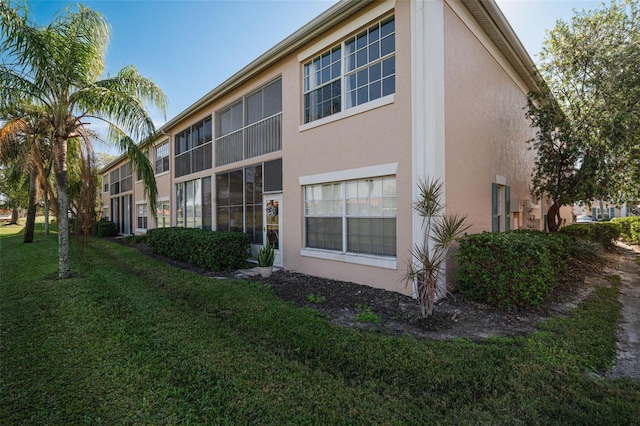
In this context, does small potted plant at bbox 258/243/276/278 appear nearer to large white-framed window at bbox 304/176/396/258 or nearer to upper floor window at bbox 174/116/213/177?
large white-framed window at bbox 304/176/396/258

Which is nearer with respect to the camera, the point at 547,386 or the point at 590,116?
the point at 547,386

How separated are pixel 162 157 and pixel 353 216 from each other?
568 inches

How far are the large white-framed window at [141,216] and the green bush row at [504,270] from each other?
19776mm

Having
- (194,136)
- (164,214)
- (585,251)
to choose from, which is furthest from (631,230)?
(164,214)

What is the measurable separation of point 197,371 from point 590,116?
12.0 metres

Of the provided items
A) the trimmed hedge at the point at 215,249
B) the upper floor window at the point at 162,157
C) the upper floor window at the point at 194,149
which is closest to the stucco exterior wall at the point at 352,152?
the trimmed hedge at the point at 215,249

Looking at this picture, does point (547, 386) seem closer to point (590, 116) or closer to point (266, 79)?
point (590, 116)

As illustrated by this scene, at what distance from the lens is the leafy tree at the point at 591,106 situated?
846 cm

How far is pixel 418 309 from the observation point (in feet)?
18.7

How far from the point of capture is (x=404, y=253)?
6395 millimetres

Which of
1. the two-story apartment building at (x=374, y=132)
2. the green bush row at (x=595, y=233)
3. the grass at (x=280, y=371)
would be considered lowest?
A: the grass at (x=280, y=371)

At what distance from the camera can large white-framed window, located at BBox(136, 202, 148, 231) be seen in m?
19.9

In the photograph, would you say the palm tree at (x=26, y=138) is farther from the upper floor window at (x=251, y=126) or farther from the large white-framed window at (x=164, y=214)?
the large white-framed window at (x=164, y=214)

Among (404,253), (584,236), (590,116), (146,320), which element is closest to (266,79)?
(404,253)
